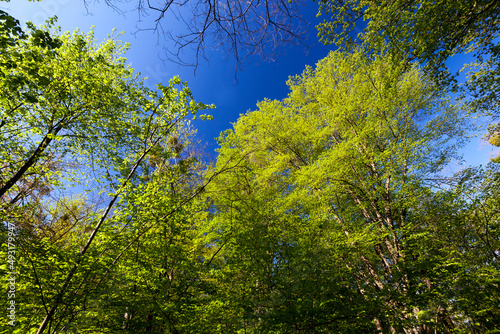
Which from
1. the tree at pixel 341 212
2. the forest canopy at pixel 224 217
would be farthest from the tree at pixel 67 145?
the tree at pixel 341 212

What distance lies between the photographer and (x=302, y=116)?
30.3ft

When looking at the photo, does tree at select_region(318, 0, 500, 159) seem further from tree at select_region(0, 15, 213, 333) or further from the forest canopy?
tree at select_region(0, 15, 213, 333)

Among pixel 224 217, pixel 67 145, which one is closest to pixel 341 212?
pixel 224 217

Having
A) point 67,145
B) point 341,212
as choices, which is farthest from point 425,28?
point 67,145

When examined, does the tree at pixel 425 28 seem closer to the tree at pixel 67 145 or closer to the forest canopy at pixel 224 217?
the forest canopy at pixel 224 217

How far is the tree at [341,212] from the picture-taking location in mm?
3156

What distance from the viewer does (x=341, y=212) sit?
7.00 metres

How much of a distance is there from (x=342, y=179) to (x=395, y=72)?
12.5 feet

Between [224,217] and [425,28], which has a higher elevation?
[425,28]

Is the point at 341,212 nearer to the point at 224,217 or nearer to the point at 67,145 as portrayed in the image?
the point at 224,217

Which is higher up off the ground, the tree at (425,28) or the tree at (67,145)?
the tree at (425,28)

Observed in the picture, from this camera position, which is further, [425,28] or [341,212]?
[341,212]

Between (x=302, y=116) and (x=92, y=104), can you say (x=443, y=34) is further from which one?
(x=92, y=104)

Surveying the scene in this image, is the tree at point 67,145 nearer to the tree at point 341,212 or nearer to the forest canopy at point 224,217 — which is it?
the forest canopy at point 224,217
